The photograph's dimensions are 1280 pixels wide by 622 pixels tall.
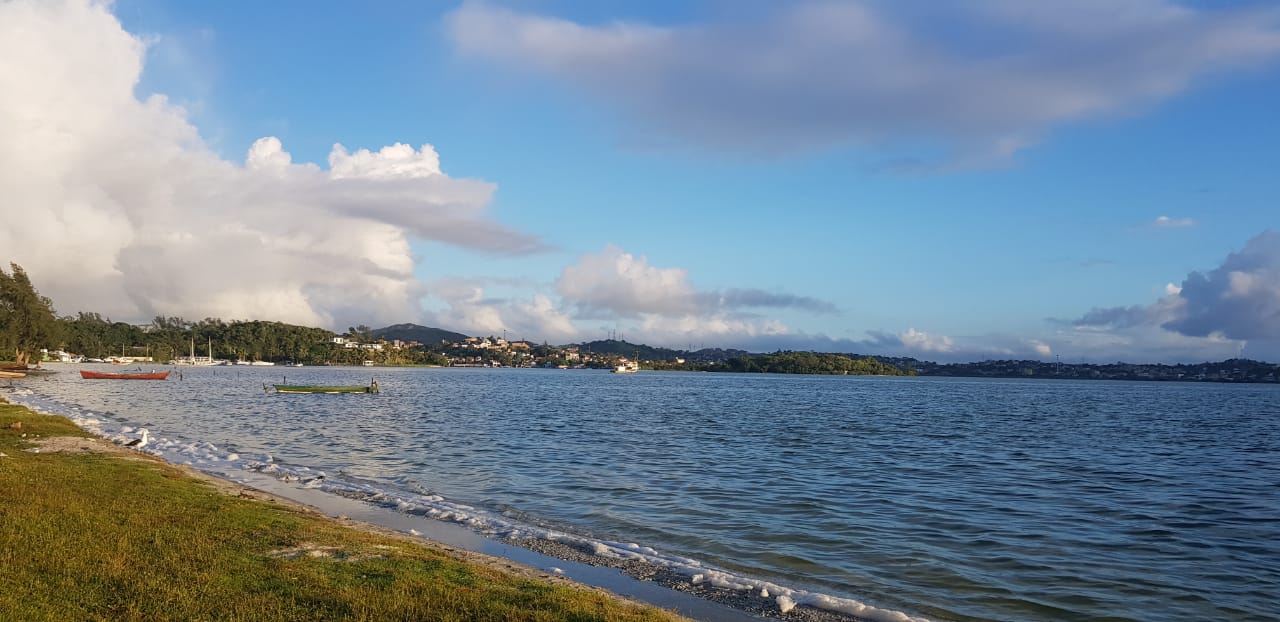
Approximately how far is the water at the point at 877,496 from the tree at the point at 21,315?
308 ft

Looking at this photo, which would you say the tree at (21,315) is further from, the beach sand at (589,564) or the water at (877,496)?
the beach sand at (589,564)

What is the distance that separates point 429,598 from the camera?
11.0 meters

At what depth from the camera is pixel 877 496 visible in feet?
91.1

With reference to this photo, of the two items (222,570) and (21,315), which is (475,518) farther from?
(21,315)

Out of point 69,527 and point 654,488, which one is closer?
point 69,527

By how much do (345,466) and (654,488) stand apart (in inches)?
542

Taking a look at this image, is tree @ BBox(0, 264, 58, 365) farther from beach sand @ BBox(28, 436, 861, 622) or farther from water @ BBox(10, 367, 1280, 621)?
beach sand @ BBox(28, 436, 861, 622)

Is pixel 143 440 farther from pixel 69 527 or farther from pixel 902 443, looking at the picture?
pixel 902 443

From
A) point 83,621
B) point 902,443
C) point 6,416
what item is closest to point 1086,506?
point 902,443

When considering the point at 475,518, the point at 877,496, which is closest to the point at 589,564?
the point at 475,518

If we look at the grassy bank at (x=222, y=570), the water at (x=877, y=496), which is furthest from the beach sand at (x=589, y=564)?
the water at (x=877, y=496)

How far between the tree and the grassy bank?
142215 millimetres

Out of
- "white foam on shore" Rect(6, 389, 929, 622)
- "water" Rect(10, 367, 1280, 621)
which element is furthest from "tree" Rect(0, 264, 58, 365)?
"white foam on shore" Rect(6, 389, 929, 622)

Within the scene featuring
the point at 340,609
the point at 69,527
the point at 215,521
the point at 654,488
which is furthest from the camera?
the point at 654,488
